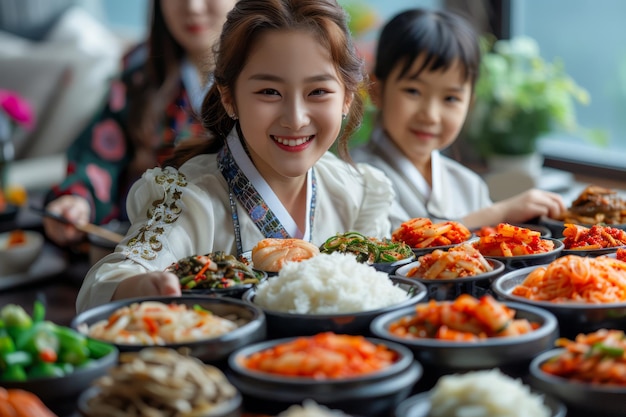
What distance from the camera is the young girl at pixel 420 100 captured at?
2707mm

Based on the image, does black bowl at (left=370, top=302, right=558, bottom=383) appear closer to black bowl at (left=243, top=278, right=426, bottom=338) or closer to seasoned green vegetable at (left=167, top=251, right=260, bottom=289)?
black bowl at (left=243, top=278, right=426, bottom=338)

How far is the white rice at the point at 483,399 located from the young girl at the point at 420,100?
1.44 metres

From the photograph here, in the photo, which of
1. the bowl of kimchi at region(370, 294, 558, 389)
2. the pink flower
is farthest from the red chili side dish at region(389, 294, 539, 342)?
the pink flower

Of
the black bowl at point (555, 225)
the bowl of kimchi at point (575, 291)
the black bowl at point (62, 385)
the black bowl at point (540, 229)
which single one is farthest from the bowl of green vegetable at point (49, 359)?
the black bowl at point (555, 225)

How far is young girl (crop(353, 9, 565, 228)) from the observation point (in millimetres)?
2707

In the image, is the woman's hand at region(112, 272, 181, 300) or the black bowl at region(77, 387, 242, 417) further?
the woman's hand at region(112, 272, 181, 300)

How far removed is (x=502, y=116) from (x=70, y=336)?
3.33 metres

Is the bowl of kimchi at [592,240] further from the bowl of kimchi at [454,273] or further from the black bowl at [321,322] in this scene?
the black bowl at [321,322]

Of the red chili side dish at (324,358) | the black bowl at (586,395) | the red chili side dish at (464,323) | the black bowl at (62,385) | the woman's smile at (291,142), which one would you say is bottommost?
the black bowl at (62,385)

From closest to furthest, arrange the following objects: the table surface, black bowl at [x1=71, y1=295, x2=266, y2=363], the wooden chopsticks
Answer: black bowl at [x1=71, y1=295, x2=266, y2=363] → the wooden chopsticks → the table surface

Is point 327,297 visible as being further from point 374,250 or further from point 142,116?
point 142,116

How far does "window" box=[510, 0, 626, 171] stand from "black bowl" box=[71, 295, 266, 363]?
3.19 meters

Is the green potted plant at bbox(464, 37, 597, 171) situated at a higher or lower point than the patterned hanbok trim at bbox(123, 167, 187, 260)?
higher

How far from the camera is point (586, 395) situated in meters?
1.19
